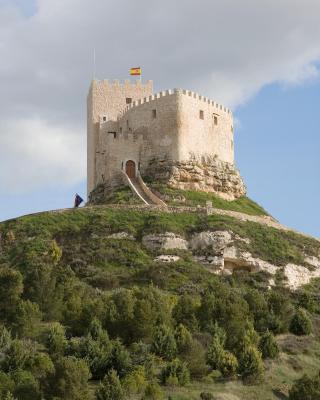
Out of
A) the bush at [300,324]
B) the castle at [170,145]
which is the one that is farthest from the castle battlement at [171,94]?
the bush at [300,324]

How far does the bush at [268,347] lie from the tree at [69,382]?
10591mm

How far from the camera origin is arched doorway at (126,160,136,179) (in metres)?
72.8

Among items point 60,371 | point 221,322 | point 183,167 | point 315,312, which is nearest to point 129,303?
point 221,322

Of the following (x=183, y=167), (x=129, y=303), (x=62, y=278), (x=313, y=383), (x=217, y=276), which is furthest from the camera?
(x=183, y=167)

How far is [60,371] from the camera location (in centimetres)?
4019

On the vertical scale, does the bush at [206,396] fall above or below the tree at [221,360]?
below

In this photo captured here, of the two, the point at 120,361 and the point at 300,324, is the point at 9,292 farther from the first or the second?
the point at 300,324

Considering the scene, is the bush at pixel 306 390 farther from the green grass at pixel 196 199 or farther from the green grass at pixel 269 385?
the green grass at pixel 196 199

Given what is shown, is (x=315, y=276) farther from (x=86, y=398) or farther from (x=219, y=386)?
(x=86, y=398)

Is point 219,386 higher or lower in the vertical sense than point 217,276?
lower

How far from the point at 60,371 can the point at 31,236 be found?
23387mm

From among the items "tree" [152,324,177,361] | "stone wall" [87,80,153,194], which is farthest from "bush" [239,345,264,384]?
"stone wall" [87,80,153,194]

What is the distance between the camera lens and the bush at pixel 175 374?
42.7 m

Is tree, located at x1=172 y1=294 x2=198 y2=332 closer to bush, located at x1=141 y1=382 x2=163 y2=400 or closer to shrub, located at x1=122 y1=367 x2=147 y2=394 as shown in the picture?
shrub, located at x1=122 y1=367 x2=147 y2=394
